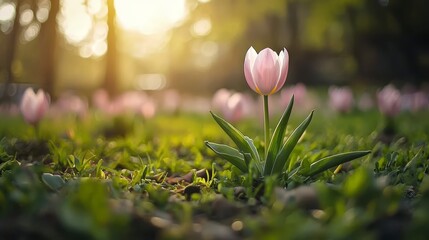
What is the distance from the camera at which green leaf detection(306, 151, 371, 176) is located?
8.20ft

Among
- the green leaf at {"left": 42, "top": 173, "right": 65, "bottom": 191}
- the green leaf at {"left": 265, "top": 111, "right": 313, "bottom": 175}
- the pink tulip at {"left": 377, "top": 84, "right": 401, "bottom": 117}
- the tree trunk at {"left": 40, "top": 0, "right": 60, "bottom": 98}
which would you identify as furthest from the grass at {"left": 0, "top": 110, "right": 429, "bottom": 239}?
the tree trunk at {"left": 40, "top": 0, "right": 60, "bottom": 98}

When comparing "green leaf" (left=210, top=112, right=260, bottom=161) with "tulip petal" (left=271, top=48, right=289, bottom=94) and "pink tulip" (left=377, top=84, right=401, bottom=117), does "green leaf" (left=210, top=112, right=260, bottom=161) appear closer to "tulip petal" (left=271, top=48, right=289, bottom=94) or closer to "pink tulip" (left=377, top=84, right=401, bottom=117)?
"tulip petal" (left=271, top=48, right=289, bottom=94)

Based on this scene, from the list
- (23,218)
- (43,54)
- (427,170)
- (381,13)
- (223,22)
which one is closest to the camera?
(23,218)

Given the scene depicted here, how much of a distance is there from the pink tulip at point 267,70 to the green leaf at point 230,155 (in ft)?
1.30

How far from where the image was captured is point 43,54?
11562 millimetres

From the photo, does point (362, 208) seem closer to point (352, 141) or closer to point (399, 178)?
point (399, 178)

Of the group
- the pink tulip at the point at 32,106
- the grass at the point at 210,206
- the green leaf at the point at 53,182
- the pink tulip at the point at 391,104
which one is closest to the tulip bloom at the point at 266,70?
the grass at the point at 210,206

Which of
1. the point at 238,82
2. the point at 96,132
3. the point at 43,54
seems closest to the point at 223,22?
the point at 43,54

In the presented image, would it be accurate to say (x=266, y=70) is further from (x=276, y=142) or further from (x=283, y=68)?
(x=276, y=142)

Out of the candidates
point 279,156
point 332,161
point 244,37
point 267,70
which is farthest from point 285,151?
point 244,37

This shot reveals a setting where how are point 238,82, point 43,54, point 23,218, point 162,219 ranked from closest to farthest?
point 23,218 → point 162,219 → point 43,54 → point 238,82

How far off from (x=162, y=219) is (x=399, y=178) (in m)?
1.60

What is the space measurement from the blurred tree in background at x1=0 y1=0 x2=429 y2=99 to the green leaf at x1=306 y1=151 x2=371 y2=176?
7.76 meters

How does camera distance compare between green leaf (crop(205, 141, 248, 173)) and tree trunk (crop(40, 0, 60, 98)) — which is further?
tree trunk (crop(40, 0, 60, 98))
